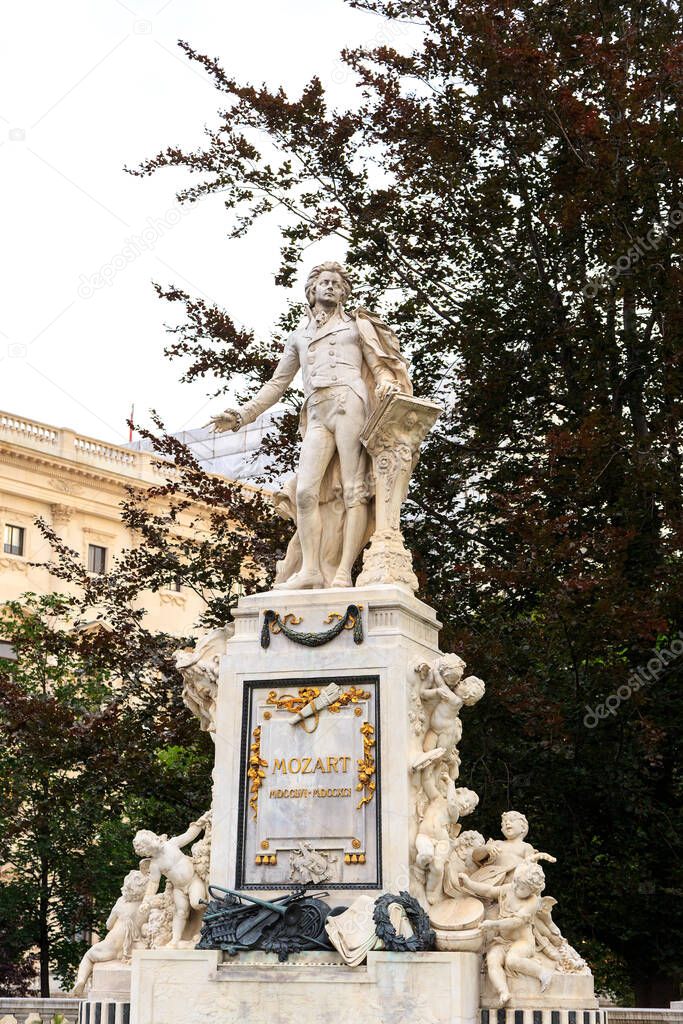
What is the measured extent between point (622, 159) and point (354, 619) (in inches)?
359

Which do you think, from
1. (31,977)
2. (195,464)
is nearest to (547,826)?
(195,464)

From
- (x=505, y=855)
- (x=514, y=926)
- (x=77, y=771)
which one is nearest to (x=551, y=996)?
(x=514, y=926)

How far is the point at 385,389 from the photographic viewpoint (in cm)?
1212

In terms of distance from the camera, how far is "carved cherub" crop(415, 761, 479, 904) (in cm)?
1084

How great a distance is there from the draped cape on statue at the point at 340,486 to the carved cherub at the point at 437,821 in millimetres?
1778

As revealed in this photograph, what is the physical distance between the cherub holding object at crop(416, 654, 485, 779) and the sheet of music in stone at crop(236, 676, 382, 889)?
41cm

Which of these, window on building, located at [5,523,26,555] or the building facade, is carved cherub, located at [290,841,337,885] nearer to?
the building facade

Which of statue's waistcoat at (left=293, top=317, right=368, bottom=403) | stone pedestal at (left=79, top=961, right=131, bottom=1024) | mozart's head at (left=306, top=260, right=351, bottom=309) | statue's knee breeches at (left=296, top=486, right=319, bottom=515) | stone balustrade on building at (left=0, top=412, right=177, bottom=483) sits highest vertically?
stone balustrade on building at (left=0, top=412, right=177, bottom=483)

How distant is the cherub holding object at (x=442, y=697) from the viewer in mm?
11406

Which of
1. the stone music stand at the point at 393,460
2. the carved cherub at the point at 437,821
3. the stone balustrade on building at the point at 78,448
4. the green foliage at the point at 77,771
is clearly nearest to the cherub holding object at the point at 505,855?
the carved cherub at the point at 437,821

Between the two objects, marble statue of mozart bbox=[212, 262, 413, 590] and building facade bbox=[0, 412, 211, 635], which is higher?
building facade bbox=[0, 412, 211, 635]

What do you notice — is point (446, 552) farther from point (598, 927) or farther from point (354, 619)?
point (354, 619)

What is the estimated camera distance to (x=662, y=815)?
56.4ft

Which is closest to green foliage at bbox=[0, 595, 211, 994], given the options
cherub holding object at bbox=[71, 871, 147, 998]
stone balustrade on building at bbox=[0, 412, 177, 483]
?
cherub holding object at bbox=[71, 871, 147, 998]
